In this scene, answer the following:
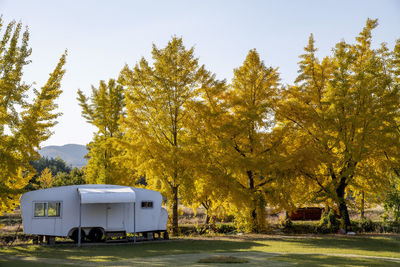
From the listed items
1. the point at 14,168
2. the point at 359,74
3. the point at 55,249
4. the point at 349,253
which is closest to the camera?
the point at 349,253

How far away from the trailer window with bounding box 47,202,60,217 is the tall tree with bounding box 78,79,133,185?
9.85 meters

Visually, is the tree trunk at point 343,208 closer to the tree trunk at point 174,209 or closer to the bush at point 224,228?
the bush at point 224,228

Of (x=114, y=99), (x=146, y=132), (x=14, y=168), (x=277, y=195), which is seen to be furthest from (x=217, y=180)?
(x=114, y=99)

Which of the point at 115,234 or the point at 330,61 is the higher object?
the point at 330,61

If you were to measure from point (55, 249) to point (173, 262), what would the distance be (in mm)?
6763

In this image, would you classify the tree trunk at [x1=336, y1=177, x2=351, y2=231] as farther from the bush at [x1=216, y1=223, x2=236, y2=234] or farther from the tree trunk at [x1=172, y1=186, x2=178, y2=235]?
the tree trunk at [x1=172, y1=186, x2=178, y2=235]

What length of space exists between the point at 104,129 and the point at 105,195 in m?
12.7

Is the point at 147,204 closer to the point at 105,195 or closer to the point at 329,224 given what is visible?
the point at 105,195

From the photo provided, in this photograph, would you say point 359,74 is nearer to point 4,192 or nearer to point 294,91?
point 294,91

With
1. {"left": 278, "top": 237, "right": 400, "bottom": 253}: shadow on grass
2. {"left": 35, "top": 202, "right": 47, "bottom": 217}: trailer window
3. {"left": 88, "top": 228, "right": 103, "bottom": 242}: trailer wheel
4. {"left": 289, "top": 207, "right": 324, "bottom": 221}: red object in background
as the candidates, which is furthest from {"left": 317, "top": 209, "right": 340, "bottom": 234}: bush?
{"left": 35, "top": 202, "right": 47, "bottom": 217}: trailer window

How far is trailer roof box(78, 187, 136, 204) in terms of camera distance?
17000 mm

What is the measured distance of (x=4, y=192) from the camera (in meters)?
15.7

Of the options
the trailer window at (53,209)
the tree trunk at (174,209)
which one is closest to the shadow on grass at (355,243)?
the tree trunk at (174,209)

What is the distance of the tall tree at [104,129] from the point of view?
27844 millimetres
